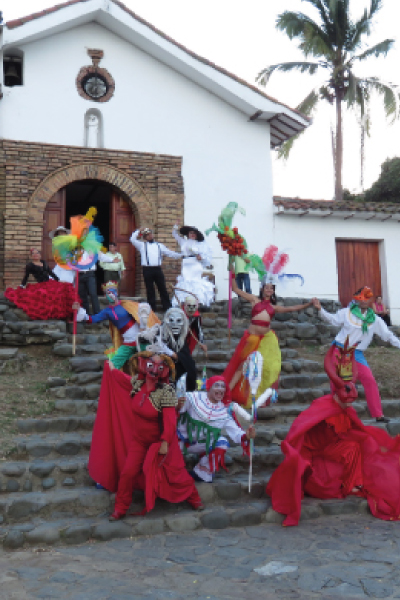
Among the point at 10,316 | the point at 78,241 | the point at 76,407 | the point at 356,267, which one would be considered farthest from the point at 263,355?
the point at 356,267

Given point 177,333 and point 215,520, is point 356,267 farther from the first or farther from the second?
point 215,520

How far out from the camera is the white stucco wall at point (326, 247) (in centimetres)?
1436

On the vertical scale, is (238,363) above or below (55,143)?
below

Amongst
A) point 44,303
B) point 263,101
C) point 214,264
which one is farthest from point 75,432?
point 263,101

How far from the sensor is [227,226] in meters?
7.81

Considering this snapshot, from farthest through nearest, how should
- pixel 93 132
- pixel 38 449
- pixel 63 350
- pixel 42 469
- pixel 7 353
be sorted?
pixel 93 132 → pixel 63 350 → pixel 7 353 → pixel 38 449 → pixel 42 469

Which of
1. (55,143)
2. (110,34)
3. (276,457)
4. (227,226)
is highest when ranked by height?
(110,34)

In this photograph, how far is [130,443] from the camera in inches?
219

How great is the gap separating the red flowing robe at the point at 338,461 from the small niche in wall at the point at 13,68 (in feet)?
34.1

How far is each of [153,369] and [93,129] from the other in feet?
29.8

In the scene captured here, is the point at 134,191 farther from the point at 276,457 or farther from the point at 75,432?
the point at 276,457

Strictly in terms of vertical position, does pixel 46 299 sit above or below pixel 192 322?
above

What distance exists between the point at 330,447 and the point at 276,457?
0.74 meters

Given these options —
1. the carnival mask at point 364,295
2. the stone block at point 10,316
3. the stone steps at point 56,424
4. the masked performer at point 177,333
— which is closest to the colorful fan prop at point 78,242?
the stone block at point 10,316
